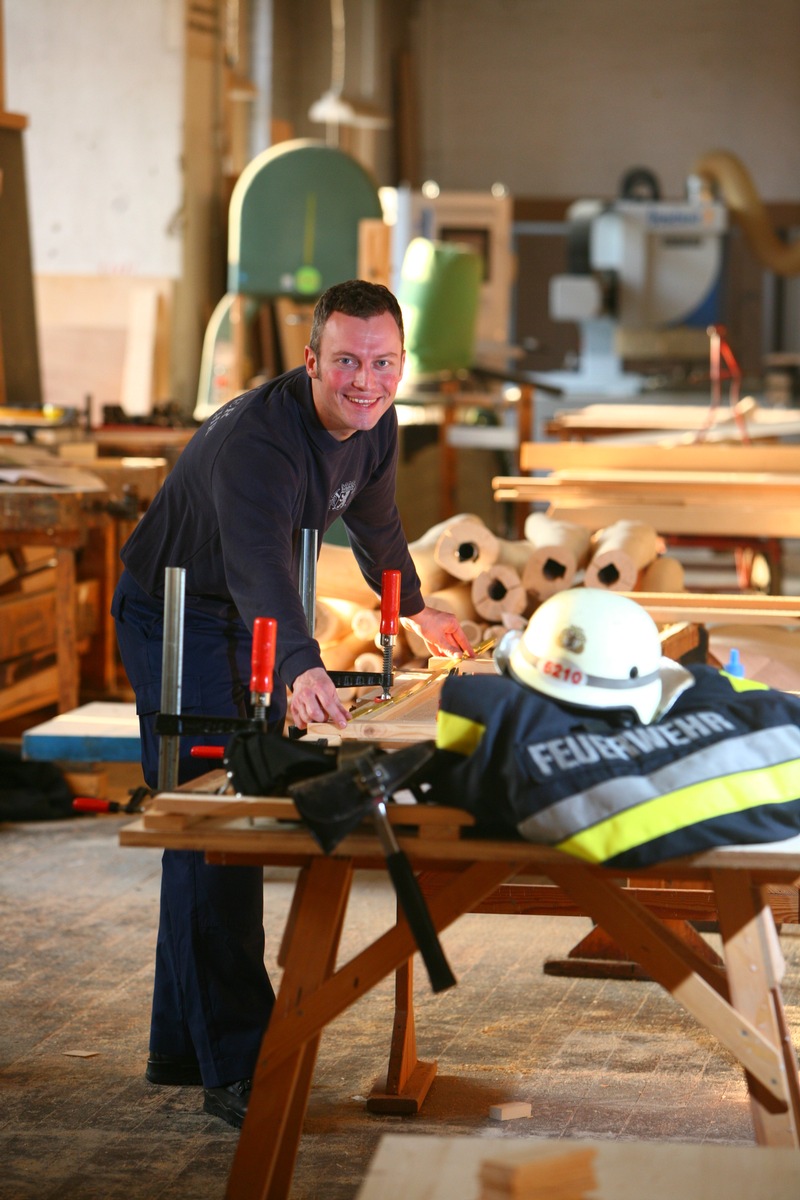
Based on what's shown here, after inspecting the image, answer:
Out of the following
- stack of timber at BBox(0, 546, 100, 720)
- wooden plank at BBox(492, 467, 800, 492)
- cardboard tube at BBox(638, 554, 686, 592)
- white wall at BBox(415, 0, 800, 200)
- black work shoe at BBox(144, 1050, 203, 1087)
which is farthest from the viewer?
white wall at BBox(415, 0, 800, 200)

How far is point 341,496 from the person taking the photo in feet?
10.8

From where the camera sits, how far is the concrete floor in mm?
3049

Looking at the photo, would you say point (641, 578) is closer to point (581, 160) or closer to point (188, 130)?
point (188, 130)

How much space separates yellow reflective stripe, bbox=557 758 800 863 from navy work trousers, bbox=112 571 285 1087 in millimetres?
1140

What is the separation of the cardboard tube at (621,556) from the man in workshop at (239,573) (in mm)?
2224

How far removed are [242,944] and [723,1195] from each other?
5.48 feet

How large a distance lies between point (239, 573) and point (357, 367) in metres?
0.45

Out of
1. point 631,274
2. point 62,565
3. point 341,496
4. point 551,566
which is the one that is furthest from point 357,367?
point 631,274

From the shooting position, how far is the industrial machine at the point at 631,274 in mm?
12164

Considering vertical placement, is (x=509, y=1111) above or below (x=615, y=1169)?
below

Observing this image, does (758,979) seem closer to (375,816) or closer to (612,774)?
(612,774)

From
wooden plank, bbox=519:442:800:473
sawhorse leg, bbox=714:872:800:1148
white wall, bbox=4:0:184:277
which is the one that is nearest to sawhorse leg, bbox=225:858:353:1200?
sawhorse leg, bbox=714:872:800:1148

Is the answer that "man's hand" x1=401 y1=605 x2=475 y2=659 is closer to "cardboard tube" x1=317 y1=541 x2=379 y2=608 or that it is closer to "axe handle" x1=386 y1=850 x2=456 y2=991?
"axe handle" x1=386 y1=850 x2=456 y2=991

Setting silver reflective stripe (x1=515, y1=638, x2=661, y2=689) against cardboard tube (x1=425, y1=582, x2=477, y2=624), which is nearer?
silver reflective stripe (x1=515, y1=638, x2=661, y2=689)
